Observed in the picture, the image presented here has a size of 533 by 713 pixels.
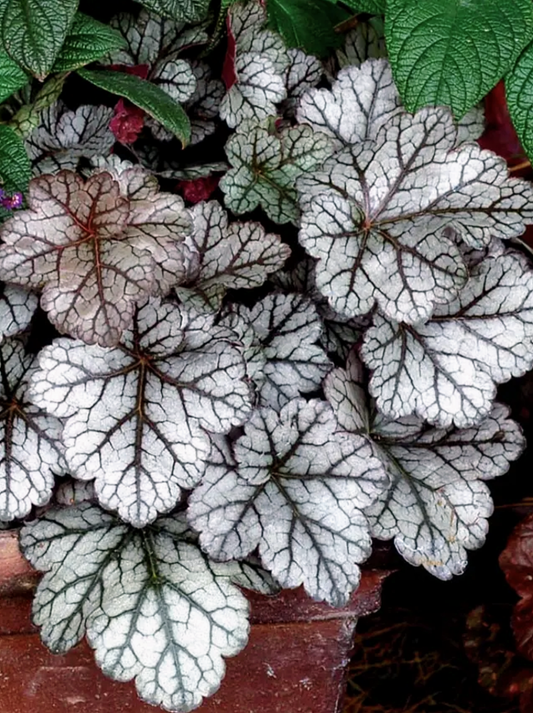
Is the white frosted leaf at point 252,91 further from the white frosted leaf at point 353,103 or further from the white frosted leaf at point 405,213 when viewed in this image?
the white frosted leaf at point 405,213

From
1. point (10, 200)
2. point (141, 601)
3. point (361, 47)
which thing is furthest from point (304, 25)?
point (141, 601)

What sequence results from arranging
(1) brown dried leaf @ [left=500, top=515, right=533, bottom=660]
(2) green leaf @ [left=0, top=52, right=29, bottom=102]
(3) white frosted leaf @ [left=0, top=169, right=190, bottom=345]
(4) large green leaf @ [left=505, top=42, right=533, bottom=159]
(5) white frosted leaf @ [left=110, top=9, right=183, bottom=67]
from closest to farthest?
(3) white frosted leaf @ [left=0, top=169, right=190, bottom=345]
(2) green leaf @ [left=0, top=52, right=29, bottom=102]
(4) large green leaf @ [left=505, top=42, right=533, bottom=159]
(5) white frosted leaf @ [left=110, top=9, right=183, bottom=67]
(1) brown dried leaf @ [left=500, top=515, right=533, bottom=660]

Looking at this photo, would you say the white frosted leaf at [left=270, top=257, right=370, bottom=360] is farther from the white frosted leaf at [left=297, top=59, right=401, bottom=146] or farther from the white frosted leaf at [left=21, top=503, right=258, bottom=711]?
the white frosted leaf at [left=21, top=503, right=258, bottom=711]

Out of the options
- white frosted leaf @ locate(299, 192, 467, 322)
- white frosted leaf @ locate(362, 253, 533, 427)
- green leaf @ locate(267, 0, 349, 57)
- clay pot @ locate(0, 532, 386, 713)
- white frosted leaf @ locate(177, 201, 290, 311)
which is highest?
green leaf @ locate(267, 0, 349, 57)

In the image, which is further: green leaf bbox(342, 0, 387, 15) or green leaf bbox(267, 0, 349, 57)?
green leaf bbox(267, 0, 349, 57)

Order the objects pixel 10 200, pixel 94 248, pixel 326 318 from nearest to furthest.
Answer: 1. pixel 94 248
2. pixel 10 200
3. pixel 326 318

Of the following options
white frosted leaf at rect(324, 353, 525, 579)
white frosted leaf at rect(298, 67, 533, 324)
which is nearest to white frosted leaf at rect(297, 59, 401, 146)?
white frosted leaf at rect(298, 67, 533, 324)

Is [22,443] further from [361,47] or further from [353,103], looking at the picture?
[361,47]
